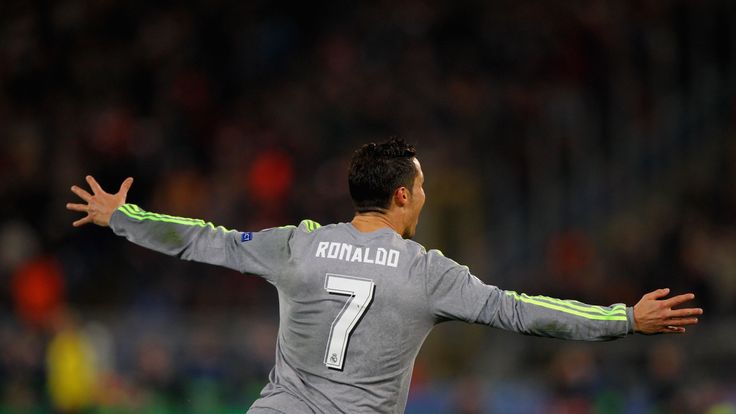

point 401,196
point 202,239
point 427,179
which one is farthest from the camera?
point 427,179

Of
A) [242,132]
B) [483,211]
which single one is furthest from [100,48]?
[483,211]

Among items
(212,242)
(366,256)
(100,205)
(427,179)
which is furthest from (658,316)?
(427,179)

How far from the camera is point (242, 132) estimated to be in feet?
52.6

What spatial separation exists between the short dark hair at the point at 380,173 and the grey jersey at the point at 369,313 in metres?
0.16

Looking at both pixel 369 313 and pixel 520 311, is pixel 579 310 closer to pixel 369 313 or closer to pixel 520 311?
pixel 520 311

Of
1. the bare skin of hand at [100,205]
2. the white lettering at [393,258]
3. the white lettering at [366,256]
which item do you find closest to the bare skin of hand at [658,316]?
the white lettering at [393,258]

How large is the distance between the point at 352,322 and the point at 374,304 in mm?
117

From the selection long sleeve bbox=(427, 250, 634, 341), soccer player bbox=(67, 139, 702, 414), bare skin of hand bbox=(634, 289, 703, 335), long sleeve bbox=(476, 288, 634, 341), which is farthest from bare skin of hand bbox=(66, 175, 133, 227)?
bare skin of hand bbox=(634, 289, 703, 335)

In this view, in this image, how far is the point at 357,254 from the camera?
5199 mm

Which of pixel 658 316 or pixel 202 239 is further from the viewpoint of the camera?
pixel 202 239

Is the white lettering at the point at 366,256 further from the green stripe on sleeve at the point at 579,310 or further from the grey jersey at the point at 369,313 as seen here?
the green stripe on sleeve at the point at 579,310

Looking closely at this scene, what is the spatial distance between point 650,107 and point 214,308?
18.7 feet

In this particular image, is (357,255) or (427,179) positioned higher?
(427,179)

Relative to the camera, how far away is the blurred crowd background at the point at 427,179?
43.6 ft
